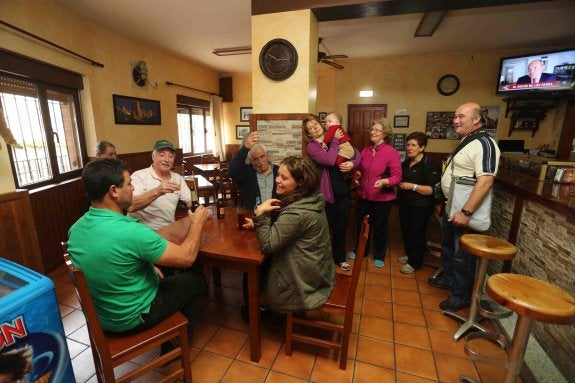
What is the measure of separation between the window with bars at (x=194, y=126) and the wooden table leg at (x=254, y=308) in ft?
17.3

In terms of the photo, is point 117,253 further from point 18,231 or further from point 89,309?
point 18,231

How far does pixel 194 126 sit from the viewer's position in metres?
6.73

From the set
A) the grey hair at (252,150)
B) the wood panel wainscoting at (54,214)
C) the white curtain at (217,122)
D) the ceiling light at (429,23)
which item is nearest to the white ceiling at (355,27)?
the ceiling light at (429,23)

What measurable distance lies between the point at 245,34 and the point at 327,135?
2.71 meters

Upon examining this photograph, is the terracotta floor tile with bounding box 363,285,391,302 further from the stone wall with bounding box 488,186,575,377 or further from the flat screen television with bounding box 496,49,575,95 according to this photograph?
the flat screen television with bounding box 496,49,575,95

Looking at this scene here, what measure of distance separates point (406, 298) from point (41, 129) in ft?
13.7

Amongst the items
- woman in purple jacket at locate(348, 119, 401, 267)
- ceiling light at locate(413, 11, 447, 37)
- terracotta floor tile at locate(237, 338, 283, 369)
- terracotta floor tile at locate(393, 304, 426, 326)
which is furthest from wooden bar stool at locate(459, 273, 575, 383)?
ceiling light at locate(413, 11, 447, 37)

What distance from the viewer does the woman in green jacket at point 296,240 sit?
59.6 inches

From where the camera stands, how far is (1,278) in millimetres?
1155

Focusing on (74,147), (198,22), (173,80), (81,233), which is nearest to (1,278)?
(81,233)

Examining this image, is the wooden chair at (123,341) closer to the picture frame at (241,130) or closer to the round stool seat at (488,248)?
the round stool seat at (488,248)

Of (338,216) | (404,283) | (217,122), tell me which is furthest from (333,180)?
(217,122)

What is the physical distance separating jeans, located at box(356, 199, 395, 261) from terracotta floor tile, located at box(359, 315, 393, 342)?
Result: 992 mm

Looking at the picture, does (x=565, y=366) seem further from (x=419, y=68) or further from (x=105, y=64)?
(x=105, y=64)
